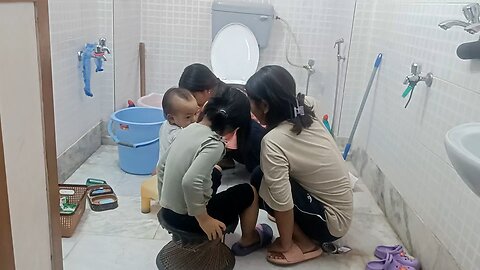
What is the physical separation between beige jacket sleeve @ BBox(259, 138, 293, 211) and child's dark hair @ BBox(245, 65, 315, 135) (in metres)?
0.11

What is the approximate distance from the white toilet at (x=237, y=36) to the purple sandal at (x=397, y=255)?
1.52m

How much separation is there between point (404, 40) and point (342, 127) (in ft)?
3.25

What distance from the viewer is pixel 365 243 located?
1.97 meters

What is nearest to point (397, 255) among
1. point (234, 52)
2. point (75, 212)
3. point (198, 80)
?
point (198, 80)

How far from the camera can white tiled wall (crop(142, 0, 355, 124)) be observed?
10.1 ft

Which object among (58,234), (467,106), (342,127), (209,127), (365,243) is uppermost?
(467,106)

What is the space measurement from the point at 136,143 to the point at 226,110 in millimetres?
1048

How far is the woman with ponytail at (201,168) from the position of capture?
1465 millimetres

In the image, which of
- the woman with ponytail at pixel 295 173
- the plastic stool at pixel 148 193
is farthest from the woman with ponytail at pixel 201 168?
the plastic stool at pixel 148 193

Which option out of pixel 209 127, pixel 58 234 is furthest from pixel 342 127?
pixel 58 234

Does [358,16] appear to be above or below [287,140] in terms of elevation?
above

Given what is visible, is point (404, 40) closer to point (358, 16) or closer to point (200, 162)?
point (358, 16)

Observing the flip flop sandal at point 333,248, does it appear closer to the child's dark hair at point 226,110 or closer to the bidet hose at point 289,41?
the child's dark hair at point 226,110

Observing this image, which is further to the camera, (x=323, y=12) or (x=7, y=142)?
(x=323, y=12)
